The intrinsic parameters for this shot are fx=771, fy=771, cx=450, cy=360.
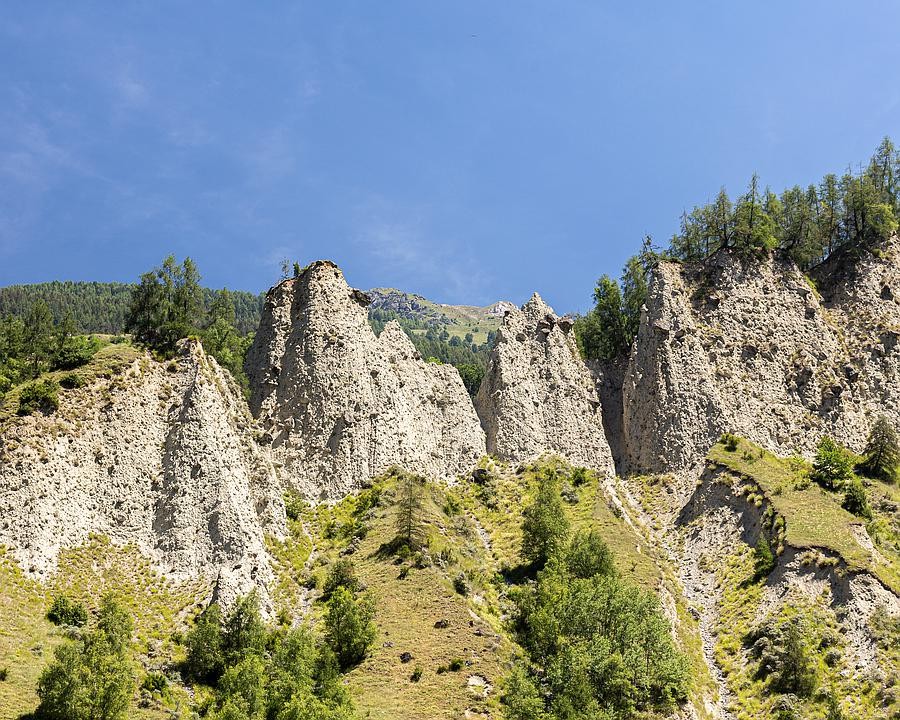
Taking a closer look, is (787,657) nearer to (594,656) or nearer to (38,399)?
(594,656)

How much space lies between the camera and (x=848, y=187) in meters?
113

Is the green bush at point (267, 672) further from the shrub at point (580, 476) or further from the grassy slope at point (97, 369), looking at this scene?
the shrub at point (580, 476)

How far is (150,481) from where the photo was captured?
69.2 metres

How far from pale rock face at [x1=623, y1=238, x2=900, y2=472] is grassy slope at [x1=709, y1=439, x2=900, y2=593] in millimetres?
5397

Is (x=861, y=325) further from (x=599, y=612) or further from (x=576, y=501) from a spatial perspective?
(x=599, y=612)

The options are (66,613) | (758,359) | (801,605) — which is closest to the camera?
(66,613)

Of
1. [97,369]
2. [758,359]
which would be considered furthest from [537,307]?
[97,369]

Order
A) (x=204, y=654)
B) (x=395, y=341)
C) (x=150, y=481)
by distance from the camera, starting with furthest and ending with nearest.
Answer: (x=395, y=341) → (x=150, y=481) → (x=204, y=654)

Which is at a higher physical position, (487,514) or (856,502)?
(487,514)

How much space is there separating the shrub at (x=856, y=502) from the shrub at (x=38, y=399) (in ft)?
248

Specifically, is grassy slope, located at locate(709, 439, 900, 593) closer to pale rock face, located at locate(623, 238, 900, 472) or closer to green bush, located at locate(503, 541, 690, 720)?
pale rock face, located at locate(623, 238, 900, 472)

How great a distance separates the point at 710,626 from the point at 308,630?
35.8 m

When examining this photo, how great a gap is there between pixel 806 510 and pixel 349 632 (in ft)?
150

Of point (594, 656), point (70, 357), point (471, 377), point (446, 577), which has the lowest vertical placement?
point (594, 656)
